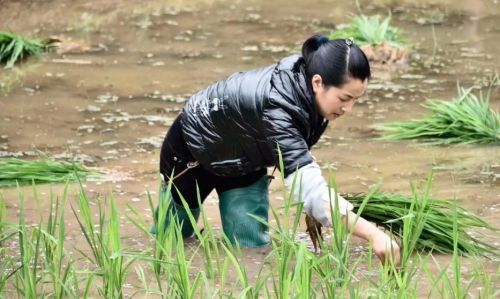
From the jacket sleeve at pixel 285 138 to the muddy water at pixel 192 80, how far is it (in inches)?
25.5

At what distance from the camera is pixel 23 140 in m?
6.31

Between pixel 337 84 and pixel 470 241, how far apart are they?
91cm

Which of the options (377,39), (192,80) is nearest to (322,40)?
(192,80)

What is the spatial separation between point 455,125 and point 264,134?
248 cm

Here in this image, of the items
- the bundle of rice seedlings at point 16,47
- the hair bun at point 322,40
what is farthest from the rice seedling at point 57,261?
the bundle of rice seedlings at point 16,47

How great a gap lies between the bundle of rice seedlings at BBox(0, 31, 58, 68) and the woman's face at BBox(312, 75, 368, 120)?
→ 4893 mm

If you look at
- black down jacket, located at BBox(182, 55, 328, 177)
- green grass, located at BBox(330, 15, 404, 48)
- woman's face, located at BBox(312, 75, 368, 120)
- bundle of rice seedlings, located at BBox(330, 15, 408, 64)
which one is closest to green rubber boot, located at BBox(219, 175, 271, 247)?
black down jacket, located at BBox(182, 55, 328, 177)

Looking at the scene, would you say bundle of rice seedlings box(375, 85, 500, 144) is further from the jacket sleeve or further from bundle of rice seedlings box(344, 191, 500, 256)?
the jacket sleeve

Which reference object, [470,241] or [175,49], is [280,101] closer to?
[470,241]

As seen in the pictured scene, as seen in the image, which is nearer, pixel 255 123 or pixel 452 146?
pixel 255 123

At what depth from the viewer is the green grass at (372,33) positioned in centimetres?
846

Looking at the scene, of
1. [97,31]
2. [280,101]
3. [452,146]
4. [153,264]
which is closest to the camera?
[153,264]

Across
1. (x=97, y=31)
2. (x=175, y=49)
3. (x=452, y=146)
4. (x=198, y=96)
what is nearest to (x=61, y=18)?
(x=97, y=31)

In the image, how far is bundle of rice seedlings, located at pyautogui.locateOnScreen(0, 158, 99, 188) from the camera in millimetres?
5230
